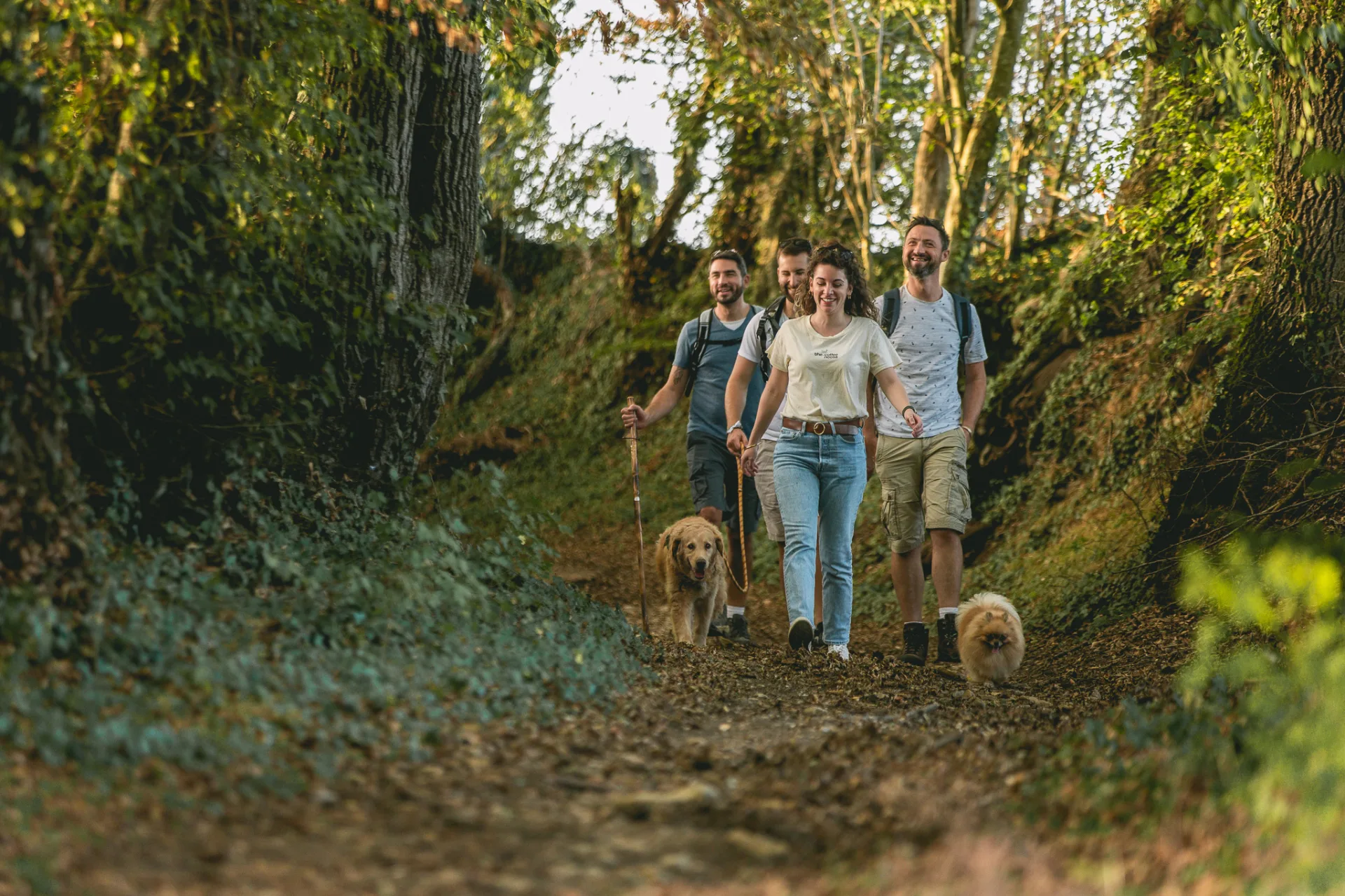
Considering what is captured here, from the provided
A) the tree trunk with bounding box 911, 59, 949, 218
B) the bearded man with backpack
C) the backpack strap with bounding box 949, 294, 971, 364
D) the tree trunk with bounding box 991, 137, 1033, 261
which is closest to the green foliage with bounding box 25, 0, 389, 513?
the bearded man with backpack

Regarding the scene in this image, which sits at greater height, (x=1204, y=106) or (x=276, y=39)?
(x=1204, y=106)

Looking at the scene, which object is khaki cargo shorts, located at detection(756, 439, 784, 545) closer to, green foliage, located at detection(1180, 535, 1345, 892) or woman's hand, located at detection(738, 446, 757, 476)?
woman's hand, located at detection(738, 446, 757, 476)

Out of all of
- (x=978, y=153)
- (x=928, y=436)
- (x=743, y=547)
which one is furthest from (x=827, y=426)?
(x=978, y=153)

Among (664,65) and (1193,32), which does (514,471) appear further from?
(1193,32)

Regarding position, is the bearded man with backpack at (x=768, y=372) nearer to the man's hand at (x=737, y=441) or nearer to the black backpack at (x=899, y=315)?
the man's hand at (x=737, y=441)

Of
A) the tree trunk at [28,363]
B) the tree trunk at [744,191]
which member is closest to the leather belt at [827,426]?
the tree trunk at [28,363]

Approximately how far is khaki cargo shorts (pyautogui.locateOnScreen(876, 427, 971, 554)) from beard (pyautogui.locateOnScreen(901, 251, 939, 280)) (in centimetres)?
98

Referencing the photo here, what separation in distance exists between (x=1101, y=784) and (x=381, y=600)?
2749 mm

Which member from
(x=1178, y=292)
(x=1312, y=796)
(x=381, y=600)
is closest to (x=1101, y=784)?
(x=1312, y=796)

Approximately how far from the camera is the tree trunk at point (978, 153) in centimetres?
1294

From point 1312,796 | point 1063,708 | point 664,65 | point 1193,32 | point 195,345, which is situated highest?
point 664,65

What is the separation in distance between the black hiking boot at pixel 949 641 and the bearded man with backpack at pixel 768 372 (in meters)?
0.77

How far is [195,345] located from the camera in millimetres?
4945

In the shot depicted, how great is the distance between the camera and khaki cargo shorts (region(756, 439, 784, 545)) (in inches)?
319
